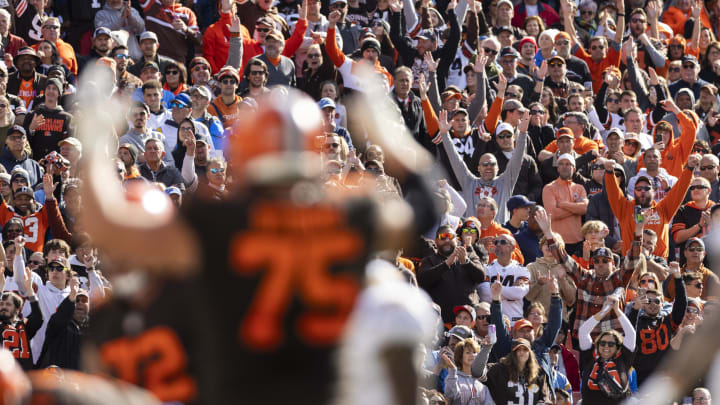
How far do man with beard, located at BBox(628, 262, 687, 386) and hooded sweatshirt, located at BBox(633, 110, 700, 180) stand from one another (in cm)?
312

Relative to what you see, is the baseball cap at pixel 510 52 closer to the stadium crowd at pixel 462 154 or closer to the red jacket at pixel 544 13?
the stadium crowd at pixel 462 154

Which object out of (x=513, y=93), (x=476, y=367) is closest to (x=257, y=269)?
(x=476, y=367)

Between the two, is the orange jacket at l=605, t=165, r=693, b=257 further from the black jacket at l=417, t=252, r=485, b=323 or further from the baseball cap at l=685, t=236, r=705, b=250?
the black jacket at l=417, t=252, r=485, b=323

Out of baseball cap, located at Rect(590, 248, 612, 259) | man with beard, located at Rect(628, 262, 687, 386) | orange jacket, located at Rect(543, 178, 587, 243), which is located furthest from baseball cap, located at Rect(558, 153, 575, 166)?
A: man with beard, located at Rect(628, 262, 687, 386)

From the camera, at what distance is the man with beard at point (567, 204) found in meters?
13.6

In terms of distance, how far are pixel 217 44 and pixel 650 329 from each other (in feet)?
19.3

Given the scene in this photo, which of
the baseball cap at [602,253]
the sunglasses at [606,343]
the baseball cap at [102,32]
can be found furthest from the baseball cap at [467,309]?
the baseball cap at [102,32]

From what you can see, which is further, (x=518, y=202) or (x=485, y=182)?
(x=485, y=182)

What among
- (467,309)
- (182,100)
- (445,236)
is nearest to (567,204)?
(445,236)

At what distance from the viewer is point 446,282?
11.8 meters

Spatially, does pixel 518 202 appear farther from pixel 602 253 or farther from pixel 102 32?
pixel 102 32

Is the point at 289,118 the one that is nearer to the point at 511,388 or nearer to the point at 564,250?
the point at 511,388

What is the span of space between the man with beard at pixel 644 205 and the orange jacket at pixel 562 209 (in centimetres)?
33

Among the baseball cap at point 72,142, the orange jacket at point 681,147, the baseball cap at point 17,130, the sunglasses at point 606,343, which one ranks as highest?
the baseball cap at point 17,130
